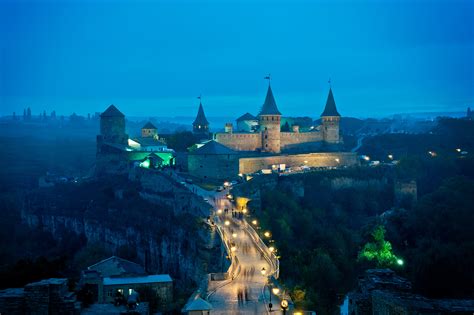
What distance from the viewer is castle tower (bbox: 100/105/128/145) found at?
58312 mm

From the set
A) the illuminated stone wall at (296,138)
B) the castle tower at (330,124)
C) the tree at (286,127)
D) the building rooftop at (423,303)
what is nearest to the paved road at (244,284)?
the building rooftop at (423,303)

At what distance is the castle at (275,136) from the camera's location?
53.3 meters

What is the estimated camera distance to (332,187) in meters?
49.9

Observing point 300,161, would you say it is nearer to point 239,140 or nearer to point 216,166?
point 239,140

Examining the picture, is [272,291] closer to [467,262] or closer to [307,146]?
[467,262]

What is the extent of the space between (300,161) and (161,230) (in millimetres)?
15802

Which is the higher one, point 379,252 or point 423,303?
point 423,303

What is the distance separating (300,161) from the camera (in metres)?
52.8

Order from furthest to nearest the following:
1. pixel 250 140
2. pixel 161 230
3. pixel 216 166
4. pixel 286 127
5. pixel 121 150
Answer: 1. pixel 286 127
2. pixel 250 140
3. pixel 121 150
4. pixel 216 166
5. pixel 161 230

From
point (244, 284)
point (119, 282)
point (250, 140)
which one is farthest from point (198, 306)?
Answer: point (250, 140)

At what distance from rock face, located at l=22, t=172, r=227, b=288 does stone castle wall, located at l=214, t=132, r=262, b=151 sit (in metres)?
7.72

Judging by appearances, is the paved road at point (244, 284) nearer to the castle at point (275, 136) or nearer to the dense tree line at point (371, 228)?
the dense tree line at point (371, 228)

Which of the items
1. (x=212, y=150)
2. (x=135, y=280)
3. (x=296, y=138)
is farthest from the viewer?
(x=296, y=138)

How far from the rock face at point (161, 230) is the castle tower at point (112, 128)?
7423mm
